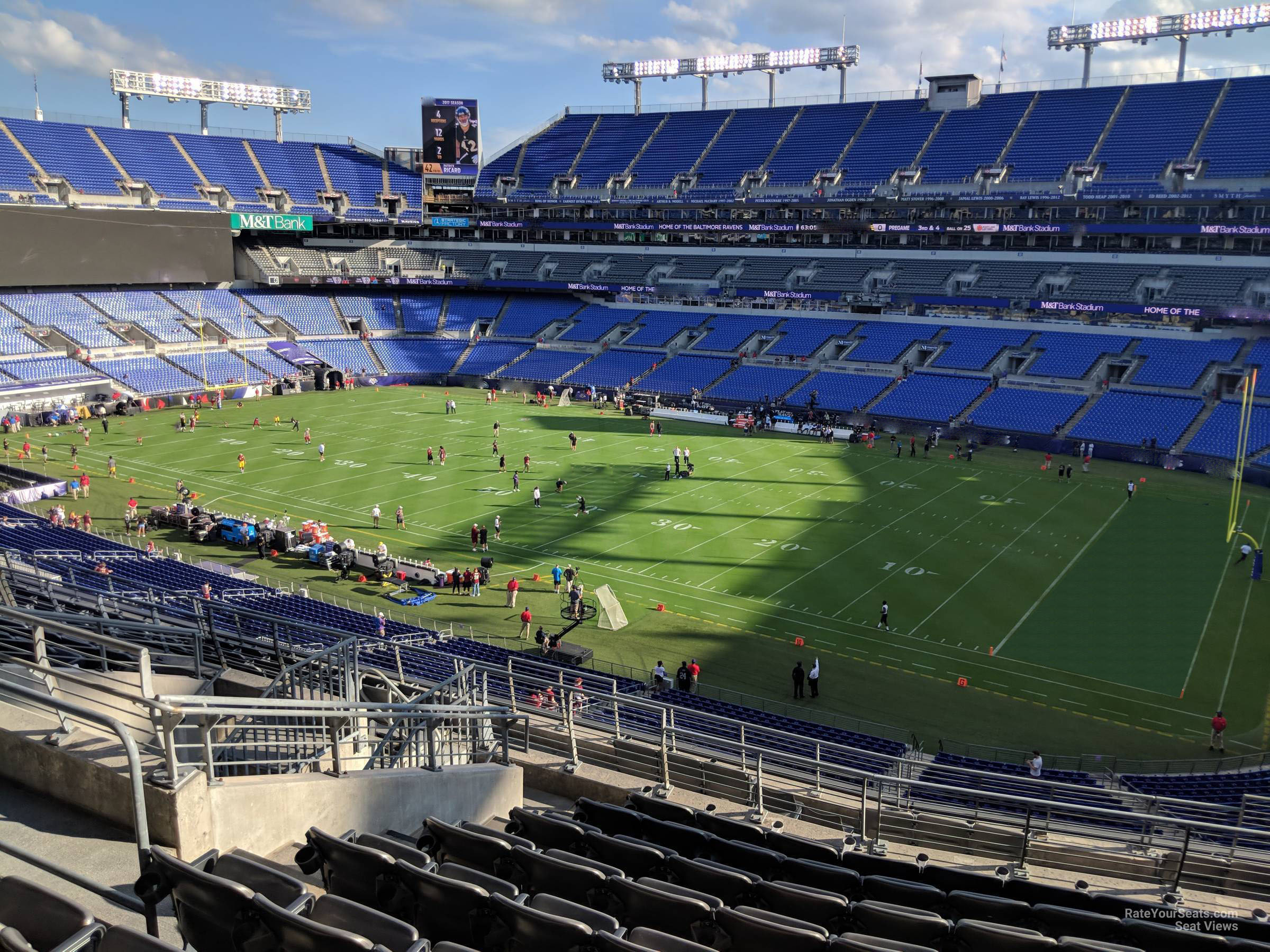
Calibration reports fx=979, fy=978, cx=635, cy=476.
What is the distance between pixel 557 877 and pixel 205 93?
93724 mm

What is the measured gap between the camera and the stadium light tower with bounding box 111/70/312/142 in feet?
265

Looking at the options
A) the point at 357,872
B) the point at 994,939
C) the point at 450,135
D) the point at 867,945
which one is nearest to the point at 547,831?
the point at 357,872

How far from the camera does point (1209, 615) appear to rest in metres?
29.3

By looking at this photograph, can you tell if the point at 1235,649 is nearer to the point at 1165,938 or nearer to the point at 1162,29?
the point at 1165,938

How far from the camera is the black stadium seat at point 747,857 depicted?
8.00 m

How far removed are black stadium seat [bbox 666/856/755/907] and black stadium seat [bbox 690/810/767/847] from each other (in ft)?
4.84

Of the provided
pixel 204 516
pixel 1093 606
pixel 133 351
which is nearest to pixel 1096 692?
pixel 1093 606

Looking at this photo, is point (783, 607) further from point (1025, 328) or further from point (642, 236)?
point (642, 236)

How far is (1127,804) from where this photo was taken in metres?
18.0

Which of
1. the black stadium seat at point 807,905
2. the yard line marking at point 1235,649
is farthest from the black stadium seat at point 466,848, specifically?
the yard line marking at point 1235,649

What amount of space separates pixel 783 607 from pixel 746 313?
47.2 metres

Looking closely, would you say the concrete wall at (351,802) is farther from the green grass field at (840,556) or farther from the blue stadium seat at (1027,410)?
the blue stadium seat at (1027,410)

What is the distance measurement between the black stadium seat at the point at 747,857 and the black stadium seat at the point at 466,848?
1961 millimetres

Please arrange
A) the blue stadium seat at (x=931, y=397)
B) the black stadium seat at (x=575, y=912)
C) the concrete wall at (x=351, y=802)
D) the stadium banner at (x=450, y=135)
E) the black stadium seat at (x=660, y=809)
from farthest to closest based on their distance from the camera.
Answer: the stadium banner at (x=450, y=135) → the blue stadium seat at (x=931, y=397) → the black stadium seat at (x=660, y=809) → the concrete wall at (x=351, y=802) → the black stadium seat at (x=575, y=912)
